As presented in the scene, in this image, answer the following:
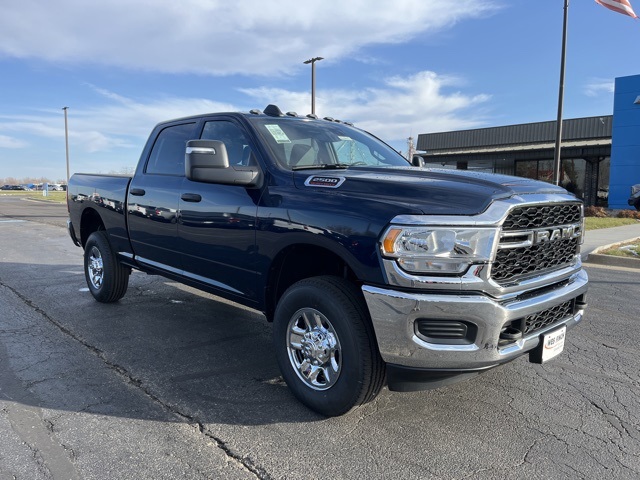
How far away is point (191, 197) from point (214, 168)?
73 cm

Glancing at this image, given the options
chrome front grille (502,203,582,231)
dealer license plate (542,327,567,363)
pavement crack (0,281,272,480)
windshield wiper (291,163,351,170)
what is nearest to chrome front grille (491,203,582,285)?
chrome front grille (502,203,582,231)

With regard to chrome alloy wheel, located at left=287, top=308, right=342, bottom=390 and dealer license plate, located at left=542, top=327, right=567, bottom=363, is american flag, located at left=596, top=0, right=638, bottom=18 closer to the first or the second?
dealer license plate, located at left=542, top=327, right=567, bottom=363

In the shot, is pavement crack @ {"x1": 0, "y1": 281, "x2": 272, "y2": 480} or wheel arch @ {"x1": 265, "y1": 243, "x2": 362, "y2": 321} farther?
wheel arch @ {"x1": 265, "y1": 243, "x2": 362, "y2": 321}

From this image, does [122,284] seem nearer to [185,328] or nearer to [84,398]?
[185,328]

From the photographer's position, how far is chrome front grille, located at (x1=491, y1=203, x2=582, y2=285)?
2693mm

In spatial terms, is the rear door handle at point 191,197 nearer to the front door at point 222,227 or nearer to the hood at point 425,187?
the front door at point 222,227

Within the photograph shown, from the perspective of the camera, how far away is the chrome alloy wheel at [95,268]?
5.80 m

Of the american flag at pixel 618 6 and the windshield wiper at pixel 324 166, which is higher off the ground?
the american flag at pixel 618 6

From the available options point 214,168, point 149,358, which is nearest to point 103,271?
point 149,358

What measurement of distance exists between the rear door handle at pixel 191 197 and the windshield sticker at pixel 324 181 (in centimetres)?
117

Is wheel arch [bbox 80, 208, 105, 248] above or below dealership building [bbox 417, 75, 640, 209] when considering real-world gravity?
below

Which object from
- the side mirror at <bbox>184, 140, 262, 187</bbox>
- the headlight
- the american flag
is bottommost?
the headlight

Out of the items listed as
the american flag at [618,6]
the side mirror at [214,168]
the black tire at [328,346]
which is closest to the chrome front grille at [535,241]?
the black tire at [328,346]

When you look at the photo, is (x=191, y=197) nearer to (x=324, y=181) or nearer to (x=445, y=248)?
(x=324, y=181)
